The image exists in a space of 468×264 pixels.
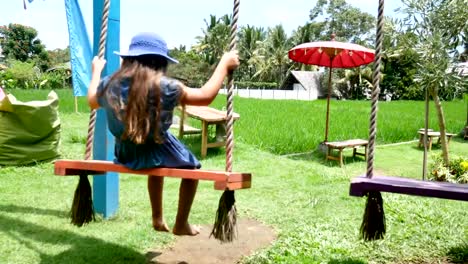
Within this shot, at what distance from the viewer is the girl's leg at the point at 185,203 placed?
2.67m

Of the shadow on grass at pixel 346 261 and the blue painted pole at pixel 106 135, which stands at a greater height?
the blue painted pole at pixel 106 135

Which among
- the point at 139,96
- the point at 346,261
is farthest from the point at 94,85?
the point at 346,261

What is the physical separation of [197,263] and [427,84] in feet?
15.8

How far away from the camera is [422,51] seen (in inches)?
258

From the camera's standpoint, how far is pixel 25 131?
20.6 feet

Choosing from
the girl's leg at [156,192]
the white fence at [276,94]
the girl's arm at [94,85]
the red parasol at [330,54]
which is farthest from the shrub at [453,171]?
the white fence at [276,94]

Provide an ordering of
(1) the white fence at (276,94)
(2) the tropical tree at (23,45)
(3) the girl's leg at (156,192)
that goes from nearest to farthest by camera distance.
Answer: (3) the girl's leg at (156,192) → (1) the white fence at (276,94) → (2) the tropical tree at (23,45)

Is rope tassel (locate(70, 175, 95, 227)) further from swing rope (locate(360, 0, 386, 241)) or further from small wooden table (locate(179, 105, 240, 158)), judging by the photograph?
small wooden table (locate(179, 105, 240, 158))

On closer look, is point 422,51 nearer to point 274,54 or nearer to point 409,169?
point 409,169

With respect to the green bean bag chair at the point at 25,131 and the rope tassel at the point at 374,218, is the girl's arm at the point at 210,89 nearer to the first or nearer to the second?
the rope tassel at the point at 374,218

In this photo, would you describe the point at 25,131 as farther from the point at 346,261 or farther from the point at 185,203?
the point at 346,261

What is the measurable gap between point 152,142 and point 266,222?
1873 millimetres

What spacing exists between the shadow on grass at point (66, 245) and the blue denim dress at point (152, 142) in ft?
2.67

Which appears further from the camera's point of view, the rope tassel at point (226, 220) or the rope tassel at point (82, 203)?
the rope tassel at point (82, 203)
